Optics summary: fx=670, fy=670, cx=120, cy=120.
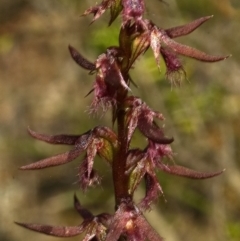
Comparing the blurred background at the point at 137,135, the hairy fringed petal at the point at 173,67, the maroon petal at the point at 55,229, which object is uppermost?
the hairy fringed petal at the point at 173,67

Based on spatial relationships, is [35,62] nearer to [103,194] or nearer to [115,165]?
[103,194]

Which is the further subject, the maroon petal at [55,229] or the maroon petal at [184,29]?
the maroon petal at [55,229]

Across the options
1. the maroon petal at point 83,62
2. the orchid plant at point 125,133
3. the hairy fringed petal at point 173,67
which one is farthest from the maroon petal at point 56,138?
the hairy fringed petal at point 173,67

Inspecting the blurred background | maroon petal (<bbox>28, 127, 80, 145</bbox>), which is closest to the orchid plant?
maroon petal (<bbox>28, 127, 80, 145</bbox>)

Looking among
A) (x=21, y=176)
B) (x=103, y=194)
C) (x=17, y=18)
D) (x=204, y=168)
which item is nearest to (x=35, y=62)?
(x=17, y=18)

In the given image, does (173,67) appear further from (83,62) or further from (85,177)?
(85,177)

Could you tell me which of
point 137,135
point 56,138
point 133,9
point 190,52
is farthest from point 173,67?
point 137,135

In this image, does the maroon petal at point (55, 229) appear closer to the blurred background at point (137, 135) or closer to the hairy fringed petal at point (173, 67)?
the hairy fringed petal at point (173, 67)
